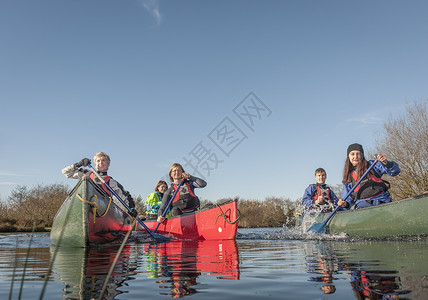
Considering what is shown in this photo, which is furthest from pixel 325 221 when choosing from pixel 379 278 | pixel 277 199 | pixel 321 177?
pixel 277 199

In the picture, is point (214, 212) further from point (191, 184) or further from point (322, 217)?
point (322, 217)

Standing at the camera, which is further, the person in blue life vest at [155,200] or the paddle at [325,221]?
the person in blue life vest at [155,200]

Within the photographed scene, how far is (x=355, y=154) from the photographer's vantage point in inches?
283

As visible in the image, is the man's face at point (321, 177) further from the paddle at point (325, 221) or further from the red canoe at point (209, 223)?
the red canoe at point (209, 223)

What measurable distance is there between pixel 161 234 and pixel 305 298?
7.02 meters

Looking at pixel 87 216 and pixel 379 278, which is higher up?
pixel 87 216

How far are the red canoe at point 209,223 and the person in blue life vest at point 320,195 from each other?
2.48m

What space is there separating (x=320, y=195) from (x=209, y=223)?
130 inches

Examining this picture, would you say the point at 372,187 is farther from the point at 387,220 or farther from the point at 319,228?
the point at 319,228

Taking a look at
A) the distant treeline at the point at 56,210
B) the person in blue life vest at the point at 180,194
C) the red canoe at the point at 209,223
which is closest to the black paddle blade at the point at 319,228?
the red canoe at the point at 209,223

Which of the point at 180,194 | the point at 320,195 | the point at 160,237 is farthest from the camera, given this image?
the point at 320,195

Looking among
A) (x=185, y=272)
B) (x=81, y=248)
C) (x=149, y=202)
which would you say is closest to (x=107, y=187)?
(x=81, y=248)

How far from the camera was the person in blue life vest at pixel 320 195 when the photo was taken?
29.6 feet

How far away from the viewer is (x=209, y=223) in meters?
7.82
